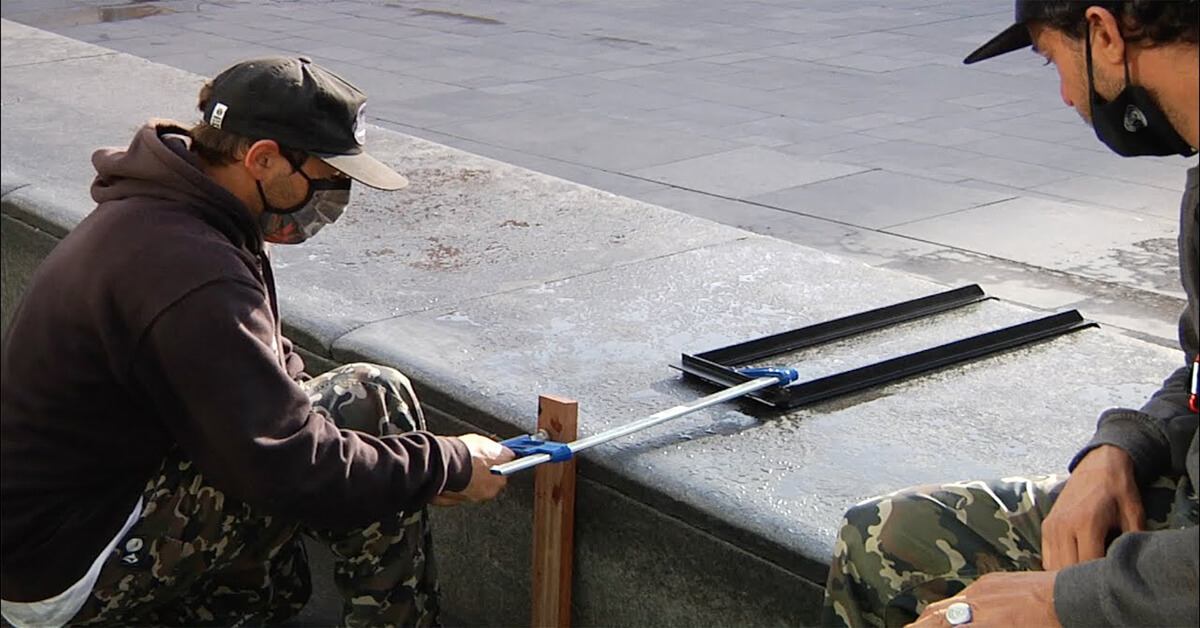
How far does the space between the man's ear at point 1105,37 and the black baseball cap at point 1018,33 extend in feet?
0.33

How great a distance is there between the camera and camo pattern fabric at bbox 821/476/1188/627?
211 centimetres

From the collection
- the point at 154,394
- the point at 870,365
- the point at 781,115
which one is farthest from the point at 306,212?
the point at 781,115

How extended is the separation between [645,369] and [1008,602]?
4.93ft

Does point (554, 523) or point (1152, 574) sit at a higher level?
point (1152, 574)

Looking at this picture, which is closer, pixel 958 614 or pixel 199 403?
pixel 958 614

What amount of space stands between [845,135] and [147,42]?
3847 mm

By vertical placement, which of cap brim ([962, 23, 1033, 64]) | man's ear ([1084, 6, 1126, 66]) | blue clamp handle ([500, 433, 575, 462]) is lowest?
blue clamp handle ([500, 433, 575, 462])

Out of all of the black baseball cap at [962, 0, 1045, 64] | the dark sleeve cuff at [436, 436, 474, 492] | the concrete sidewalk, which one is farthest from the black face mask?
the concrete sidewalk

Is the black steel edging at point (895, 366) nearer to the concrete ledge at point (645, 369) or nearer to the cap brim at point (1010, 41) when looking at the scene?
the concrete ledge at point (645, 369)

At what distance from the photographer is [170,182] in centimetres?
256

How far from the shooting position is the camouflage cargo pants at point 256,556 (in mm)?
2703

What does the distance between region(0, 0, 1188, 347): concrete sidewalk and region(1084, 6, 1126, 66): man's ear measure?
324 cm

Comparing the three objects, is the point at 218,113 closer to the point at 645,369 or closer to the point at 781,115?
the point at 645,369

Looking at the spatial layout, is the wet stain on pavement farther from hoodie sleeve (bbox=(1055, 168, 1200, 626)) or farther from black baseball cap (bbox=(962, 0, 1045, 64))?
hoodie sleeve (bbox=(1055, 168, 1200, 626))
